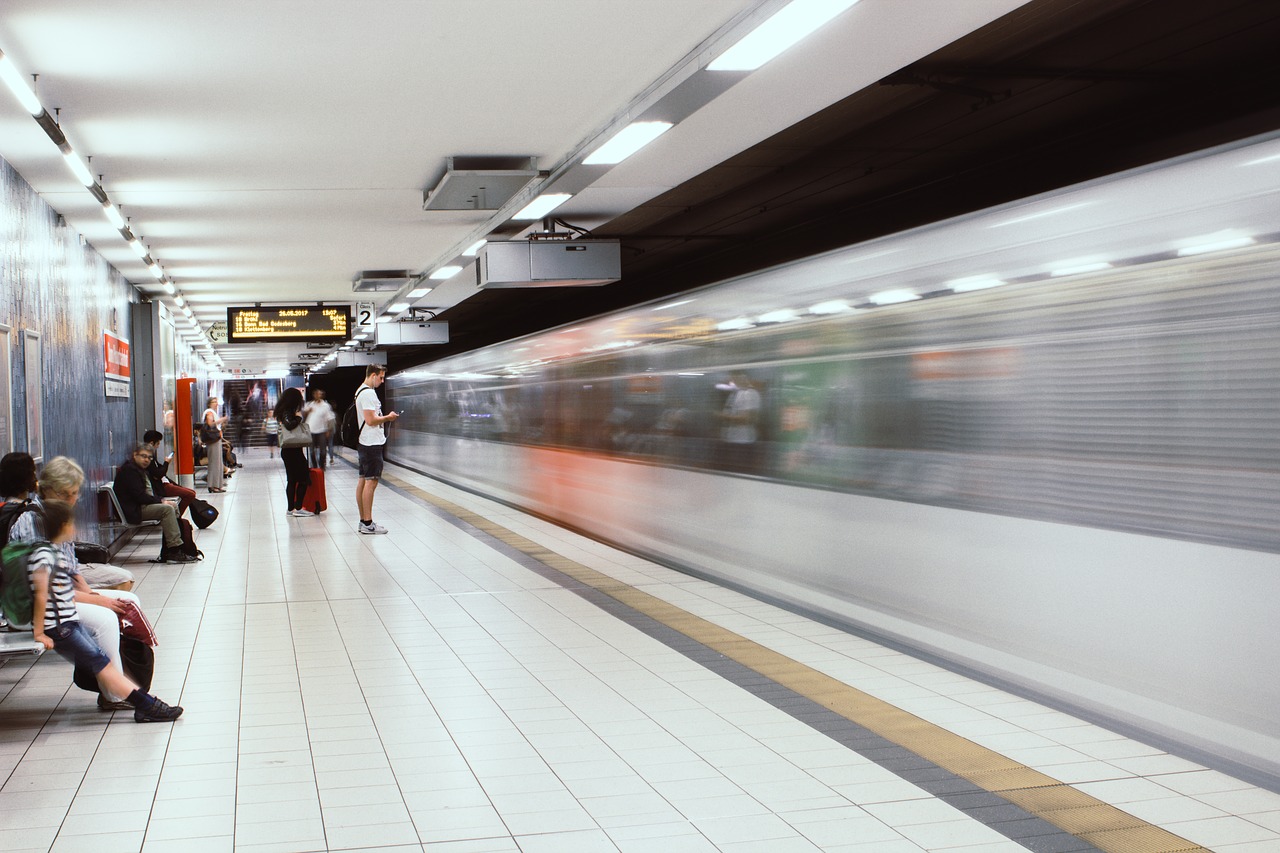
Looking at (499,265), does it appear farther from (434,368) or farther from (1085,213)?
(434,368)

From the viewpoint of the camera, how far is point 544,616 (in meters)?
6.79

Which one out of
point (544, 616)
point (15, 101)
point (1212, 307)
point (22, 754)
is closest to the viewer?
point (1212, 307)

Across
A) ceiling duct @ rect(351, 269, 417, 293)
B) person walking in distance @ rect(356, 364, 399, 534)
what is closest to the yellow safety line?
person walking in distance @ rect(356, 364, 399, 534)

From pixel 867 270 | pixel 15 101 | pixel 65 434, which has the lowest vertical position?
pixel 65 434

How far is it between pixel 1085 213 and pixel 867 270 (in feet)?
5.63

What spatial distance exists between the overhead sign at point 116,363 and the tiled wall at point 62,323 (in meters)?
0.14

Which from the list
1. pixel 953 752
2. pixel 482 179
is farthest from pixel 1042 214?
pixel 482 179

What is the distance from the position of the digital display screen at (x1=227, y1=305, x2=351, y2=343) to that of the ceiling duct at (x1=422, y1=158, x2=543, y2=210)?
27.1 ft

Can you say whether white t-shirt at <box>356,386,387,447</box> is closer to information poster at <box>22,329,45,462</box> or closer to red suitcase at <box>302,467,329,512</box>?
red suitcase at <box>302,467,329,512</box>

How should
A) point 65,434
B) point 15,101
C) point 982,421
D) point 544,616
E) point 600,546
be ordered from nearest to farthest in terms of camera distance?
point 982,421
point 15,101
point 544,616
point 65,434
point 600,546

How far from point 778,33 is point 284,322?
43.1ft

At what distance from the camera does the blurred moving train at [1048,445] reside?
372 cm

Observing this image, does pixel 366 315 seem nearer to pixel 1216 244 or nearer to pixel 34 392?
pixel 34 392

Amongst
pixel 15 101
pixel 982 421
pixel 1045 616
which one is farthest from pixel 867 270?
pixel 15 101
